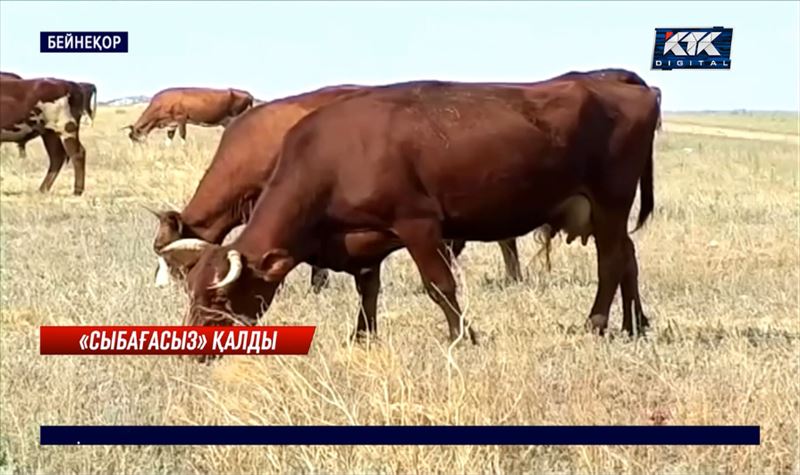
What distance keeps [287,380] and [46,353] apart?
4.77 ft

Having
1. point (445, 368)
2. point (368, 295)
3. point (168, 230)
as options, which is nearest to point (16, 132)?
point (168, 230)

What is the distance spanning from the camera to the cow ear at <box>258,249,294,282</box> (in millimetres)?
6875

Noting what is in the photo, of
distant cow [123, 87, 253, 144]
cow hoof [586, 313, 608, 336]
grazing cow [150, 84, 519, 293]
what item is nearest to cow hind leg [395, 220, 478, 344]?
cow hoof [586, 313, 608, 336]

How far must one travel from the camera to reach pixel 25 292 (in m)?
8.97

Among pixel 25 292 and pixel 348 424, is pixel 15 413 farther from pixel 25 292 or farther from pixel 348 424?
pixel 25 292

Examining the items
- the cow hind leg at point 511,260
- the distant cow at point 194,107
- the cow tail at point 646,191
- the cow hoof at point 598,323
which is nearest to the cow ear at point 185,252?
the cow hoof at point 598,323

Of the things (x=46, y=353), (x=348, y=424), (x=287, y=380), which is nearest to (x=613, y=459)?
(x=348, y=424)

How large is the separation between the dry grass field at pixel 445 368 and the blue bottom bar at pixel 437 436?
0.06m

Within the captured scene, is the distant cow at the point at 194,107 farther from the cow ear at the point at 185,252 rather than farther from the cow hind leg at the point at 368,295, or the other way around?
the cow hind leg at the point at 368,295

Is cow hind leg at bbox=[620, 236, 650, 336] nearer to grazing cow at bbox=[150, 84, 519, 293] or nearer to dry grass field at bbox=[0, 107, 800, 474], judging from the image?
dry grass field at bbox=[0, 107, 800, 474]

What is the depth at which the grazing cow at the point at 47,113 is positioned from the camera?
17.3m
